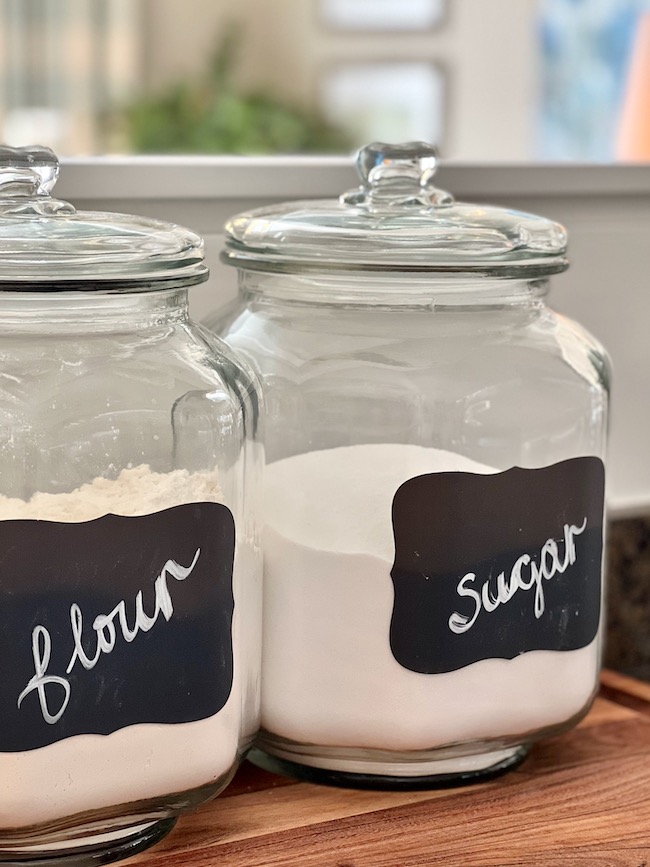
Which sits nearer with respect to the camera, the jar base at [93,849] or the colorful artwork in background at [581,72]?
the jar base at [93,849]

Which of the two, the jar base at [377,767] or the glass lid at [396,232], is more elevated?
the glass lid at [396,232]

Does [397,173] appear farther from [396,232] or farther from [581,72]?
[581,72]

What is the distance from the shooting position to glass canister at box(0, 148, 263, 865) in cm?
→ 46

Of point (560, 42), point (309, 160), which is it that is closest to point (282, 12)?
point (560, 42)

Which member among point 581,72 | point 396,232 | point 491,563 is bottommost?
point 491,563

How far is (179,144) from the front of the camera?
14.9 feet

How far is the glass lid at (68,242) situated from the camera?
454 millimetres

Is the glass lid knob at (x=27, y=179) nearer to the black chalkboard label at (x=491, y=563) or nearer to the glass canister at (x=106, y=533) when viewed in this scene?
the glass canister at (x=106, y=533)

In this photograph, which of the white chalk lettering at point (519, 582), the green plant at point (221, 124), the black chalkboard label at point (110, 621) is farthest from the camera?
the green plant at point (221, 124)

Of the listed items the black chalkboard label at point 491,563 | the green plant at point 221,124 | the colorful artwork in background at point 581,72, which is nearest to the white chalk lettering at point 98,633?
the black chalkboard label at point 491,563

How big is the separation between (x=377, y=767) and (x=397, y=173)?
297 millimetres

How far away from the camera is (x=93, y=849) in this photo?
0.49m

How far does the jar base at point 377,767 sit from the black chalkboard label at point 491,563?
53 mm

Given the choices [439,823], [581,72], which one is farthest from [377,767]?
[581,72]
